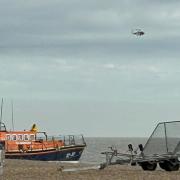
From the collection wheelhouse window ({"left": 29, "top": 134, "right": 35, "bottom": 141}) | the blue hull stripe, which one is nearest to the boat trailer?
the blue hull stripe

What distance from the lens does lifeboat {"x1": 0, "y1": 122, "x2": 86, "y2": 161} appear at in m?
43.6

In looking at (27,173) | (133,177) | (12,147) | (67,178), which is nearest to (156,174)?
(133,177)

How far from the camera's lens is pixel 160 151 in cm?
2375

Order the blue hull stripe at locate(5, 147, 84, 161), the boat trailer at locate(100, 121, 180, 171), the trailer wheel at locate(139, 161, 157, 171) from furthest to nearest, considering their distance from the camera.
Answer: the blue hull stripe at locate(5, 147, 84, 161), the trailer wheel at locate(139, 161, 157, 171), the boat trailer at locate(100, 121, 180, 171)

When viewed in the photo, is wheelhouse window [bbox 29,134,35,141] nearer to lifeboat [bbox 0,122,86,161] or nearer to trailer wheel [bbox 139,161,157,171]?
lifeboat [bbox 0,122,86,161]

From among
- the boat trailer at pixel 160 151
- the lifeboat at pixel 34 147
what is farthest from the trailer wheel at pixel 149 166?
the lifeboat at pixel 34 147

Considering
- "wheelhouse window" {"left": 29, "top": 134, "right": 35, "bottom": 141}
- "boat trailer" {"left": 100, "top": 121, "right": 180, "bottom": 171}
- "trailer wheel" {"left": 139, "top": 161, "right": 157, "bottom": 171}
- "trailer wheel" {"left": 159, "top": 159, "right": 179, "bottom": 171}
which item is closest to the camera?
"boat trailer" {"left": 100, "top": 121, "right": 180, "bottom": 171}

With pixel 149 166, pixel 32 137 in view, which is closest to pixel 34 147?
pixel 32 137

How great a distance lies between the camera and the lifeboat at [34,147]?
4359 cm

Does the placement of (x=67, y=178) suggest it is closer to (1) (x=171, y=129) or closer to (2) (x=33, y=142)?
(1) (x=171, y=129)

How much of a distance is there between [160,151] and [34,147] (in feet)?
72.3

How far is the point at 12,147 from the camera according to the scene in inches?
1736

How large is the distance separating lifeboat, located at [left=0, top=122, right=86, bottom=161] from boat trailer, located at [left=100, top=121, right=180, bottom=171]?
802 inches

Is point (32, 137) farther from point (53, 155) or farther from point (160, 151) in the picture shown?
point (160, 151)
